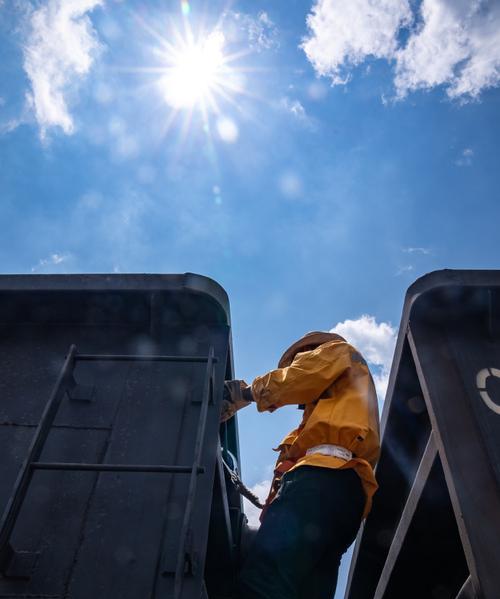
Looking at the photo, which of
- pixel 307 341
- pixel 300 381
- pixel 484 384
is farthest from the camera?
pixel 307 341

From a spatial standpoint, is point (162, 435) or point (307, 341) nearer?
point (162, 435)

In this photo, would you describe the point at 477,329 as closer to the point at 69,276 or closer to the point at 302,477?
the point at 302,477

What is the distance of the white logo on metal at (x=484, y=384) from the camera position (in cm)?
321

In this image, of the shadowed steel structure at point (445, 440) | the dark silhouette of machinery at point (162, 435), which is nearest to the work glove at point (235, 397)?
the dark silhouette of machinery at point (162, 435)

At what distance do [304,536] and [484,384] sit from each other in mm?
1722

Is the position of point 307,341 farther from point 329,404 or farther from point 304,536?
point 304,536

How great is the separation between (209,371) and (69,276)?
1.72 metres

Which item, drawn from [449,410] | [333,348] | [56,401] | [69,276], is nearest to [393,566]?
[449,410]

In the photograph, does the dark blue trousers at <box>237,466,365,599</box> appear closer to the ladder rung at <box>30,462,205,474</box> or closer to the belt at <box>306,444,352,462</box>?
the belt at <box>306,444,352,462</box>

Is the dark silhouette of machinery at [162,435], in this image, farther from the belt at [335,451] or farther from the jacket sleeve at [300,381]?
the belt at [335,451]

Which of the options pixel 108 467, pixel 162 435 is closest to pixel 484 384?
pixel 162 435

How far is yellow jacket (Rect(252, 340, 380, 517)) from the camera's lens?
2.90 m

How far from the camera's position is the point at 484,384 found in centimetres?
332

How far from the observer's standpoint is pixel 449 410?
3176 mm
